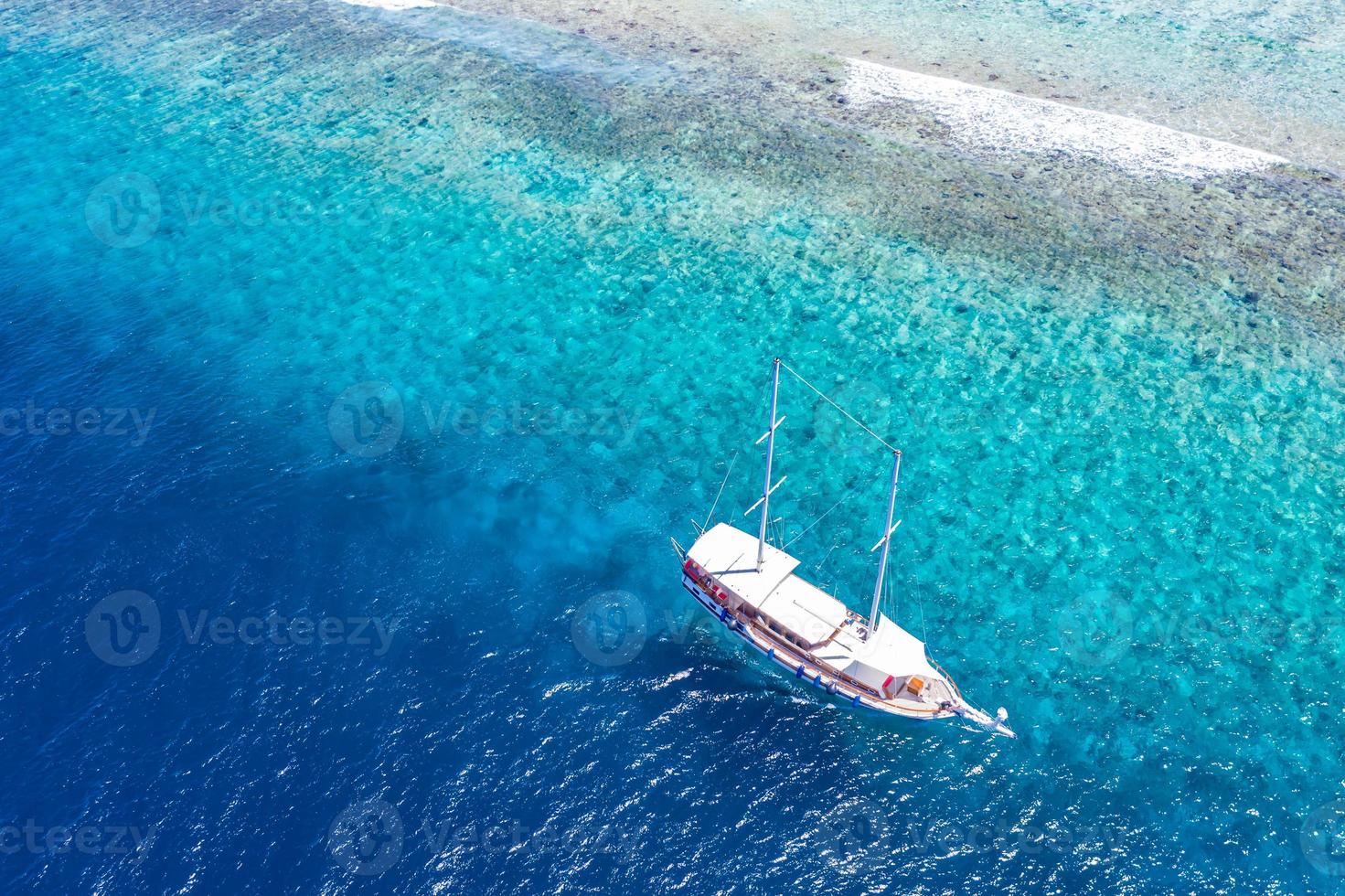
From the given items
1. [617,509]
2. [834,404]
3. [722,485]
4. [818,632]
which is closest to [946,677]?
[818,632]

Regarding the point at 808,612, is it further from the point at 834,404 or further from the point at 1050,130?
the point at 1050,130

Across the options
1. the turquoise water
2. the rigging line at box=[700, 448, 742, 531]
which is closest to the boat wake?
the turquoise water

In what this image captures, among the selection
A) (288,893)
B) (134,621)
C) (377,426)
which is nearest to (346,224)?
(377,426)

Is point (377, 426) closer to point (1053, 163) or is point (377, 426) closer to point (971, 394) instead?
point (971, 394)

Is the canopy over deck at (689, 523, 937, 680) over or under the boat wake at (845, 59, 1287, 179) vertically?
under

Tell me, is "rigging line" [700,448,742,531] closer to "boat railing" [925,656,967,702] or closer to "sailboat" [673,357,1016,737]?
"sailboat" [673,357,1016,737]

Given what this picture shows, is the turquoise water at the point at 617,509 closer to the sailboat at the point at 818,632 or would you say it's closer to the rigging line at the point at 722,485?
the rigging line at the point at 722,485

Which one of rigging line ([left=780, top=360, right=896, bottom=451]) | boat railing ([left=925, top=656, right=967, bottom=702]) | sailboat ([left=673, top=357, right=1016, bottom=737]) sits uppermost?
rigging line ([left=780, top=360, right=896, bottom=451])
